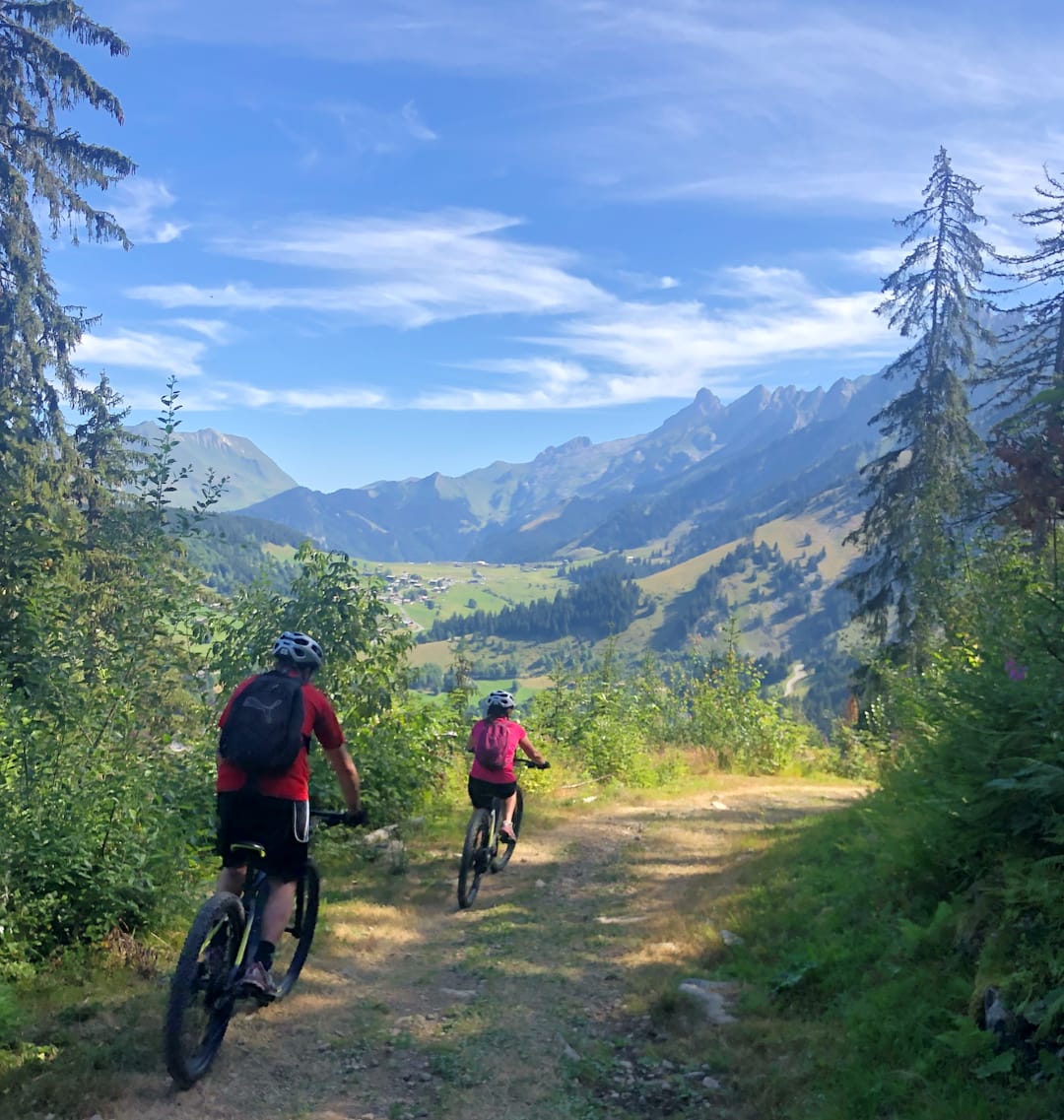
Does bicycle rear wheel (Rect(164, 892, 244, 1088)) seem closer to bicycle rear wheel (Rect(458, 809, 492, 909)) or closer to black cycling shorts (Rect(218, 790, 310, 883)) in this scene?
black cycling shorts (Rect(218, 790, 310, 883))

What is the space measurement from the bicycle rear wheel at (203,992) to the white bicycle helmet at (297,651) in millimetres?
1395

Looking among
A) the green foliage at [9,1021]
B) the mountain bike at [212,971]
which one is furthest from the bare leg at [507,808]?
the green foliage at [9,1021]

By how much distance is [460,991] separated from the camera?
6504 millimetres

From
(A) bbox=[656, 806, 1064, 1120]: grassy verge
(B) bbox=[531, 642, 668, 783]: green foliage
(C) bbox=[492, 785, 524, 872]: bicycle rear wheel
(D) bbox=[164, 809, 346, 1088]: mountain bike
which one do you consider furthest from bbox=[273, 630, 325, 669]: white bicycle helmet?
(B) bbox=[531, 642, 668, 783]: green foliage

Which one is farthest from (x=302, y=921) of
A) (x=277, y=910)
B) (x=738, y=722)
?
(x=738, y=722)

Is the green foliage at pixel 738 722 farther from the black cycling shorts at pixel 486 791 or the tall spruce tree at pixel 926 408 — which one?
the black cycling shorts at pixel 486 791

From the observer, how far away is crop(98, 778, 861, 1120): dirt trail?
4.70 m

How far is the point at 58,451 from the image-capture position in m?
18.5

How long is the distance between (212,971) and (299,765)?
116cm

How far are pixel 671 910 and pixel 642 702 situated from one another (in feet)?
41.2

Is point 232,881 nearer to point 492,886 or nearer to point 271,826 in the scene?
point 271,826

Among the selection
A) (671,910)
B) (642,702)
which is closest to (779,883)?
(671,910)

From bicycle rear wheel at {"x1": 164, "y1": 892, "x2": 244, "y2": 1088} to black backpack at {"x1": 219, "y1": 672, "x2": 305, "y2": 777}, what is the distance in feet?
2.43

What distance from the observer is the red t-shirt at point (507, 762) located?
9.41m
